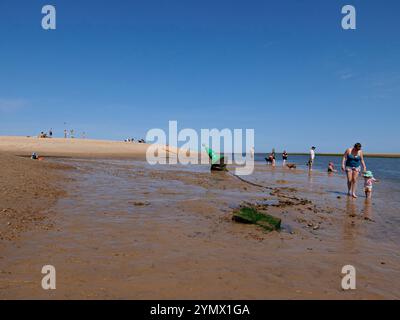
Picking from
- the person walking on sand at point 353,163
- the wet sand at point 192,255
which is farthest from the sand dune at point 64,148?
the wet sand at point 192,255

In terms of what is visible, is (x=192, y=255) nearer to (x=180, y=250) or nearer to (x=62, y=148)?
(x=180, y=250)

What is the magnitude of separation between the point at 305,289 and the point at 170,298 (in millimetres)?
1598

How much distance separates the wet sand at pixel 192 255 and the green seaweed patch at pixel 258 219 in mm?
182

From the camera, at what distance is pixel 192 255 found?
4703 mm

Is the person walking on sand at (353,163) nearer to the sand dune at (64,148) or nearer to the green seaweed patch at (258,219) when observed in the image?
the green seaweed patch at (258,219)

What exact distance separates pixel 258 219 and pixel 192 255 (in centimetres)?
241

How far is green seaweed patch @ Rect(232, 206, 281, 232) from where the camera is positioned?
21.3 feet

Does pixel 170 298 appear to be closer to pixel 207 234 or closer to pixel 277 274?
pixel 277 274

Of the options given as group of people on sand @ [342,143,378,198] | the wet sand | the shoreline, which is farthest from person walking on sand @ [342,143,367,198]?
the shoreline

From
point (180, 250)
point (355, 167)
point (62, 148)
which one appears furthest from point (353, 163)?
point (62, 148)

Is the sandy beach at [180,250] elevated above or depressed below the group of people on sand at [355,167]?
below

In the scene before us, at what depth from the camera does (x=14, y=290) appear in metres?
3.37

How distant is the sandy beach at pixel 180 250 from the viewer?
3615mm
